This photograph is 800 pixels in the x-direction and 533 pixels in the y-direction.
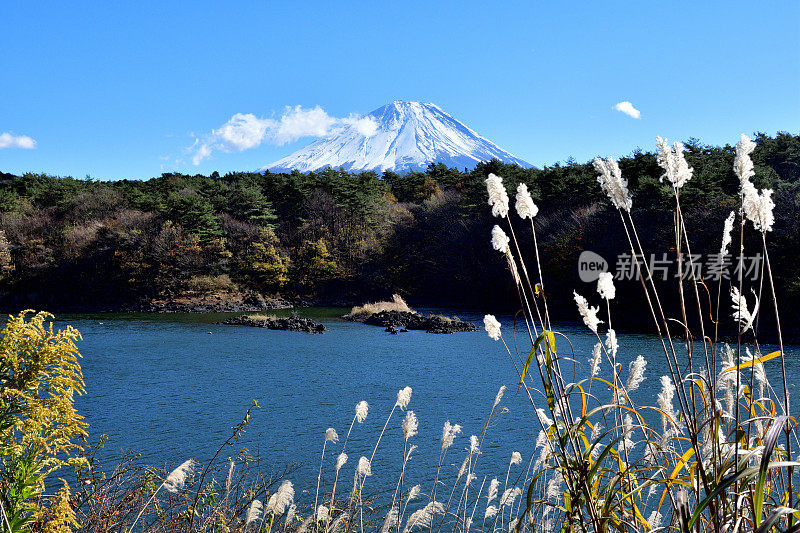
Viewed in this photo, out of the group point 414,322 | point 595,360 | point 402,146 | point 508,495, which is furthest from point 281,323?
point 402,146

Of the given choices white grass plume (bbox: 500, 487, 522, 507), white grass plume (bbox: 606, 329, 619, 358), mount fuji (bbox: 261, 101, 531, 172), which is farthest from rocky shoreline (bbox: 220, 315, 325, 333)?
mount fuji (bbox: 261, 101, 531, 172)

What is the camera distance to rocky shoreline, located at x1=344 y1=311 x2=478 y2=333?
22812mm

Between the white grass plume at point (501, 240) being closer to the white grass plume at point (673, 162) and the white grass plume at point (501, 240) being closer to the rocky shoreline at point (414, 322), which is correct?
the white grass plume at point (673, 162)

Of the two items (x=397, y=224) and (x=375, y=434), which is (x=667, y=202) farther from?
(x=397, y=224)

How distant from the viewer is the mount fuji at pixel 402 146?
88.4 metres

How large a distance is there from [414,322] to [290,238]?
18.2 meters

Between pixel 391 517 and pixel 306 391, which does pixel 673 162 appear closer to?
pixel 391 517

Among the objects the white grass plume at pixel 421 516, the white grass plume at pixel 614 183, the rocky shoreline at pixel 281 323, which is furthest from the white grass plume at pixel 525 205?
the rocky shoreline at pixel 281 323

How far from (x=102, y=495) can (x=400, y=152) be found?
95.9 meters

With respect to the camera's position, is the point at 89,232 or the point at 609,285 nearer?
the point at 609,285

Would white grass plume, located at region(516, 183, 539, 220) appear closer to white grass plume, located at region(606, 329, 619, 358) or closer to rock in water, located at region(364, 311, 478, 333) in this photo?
white grass plume, located at region(606, 329, 619, 358)

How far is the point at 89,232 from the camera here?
36.5 m

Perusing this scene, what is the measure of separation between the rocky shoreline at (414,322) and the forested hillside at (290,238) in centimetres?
560

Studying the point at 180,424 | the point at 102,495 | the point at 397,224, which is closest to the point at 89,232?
the point at 397,224
